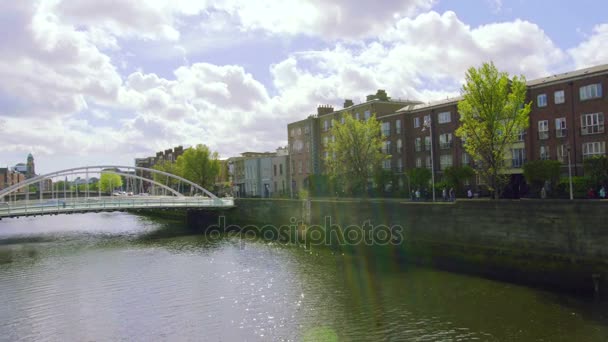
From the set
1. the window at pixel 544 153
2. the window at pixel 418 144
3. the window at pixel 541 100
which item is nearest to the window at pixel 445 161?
the window at pixel 418 144

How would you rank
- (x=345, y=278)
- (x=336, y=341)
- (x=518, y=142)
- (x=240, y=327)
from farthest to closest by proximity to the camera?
(x=518, y=142) < (x=345, y=278) < (x=240, y=327) < (x=336, y=341)

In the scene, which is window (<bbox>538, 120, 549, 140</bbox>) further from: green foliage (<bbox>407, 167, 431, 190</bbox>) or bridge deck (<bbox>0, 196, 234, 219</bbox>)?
bridge deck (<bbox>0, 196, 234, 219</bbox>)

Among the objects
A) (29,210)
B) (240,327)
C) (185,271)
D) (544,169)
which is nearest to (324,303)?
(240,327)

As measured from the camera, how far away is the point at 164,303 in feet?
80.2

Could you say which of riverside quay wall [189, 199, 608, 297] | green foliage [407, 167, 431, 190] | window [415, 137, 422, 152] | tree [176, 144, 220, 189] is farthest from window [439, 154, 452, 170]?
tree [176, 144, 220, 189]

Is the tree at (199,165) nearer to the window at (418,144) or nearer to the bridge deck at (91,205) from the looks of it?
the bridge deck at (91,205)

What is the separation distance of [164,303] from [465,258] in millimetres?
19428

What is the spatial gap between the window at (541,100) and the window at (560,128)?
2.05 meters

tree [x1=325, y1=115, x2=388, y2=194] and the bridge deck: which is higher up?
tree [x1=325, y1=115, x2=388, y2=194]

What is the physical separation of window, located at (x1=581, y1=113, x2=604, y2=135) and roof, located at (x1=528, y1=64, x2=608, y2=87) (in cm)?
362

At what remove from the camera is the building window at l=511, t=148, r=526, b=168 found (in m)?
49.0

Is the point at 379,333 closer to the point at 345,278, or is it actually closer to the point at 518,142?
the point at 345,278

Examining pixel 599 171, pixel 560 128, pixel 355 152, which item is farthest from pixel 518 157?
pixel 355 152

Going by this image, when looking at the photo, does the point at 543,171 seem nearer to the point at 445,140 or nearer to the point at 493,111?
the point at 493,111
